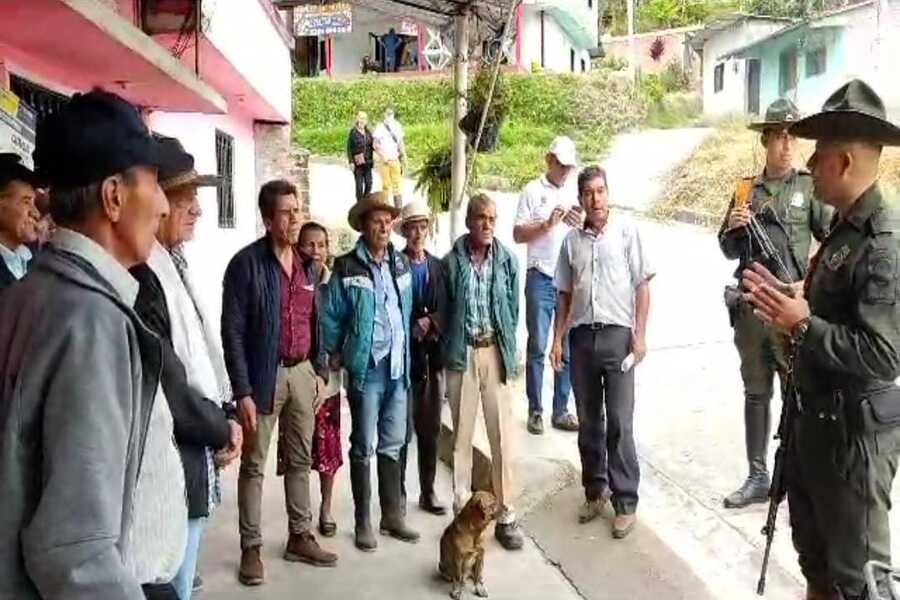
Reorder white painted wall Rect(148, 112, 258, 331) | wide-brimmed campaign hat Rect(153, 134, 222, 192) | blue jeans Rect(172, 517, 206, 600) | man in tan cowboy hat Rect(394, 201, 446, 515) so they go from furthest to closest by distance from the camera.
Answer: white painted wall Rect(148, 112, 258, 331), man in tan cowboy hat Rect(394, 201, 446, 515), blue jeans Rect(172, 517, 206, 600), wide-brimmed campaign hat Rect(153, 134, 222, 192)

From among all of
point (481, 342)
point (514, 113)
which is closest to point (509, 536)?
point (481, 342)

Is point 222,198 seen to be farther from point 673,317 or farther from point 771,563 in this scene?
point 771,563

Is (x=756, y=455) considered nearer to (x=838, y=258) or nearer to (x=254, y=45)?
(x=838, y=258)

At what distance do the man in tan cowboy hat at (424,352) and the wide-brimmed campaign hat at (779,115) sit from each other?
6.24ft

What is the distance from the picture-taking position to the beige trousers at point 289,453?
14.3 ft

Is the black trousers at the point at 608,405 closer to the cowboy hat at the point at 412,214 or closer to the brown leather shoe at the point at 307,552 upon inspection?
the cowboy hat at the point at 412,214

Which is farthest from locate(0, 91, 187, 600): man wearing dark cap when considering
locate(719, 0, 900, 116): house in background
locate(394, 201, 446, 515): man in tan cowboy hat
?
locate(719, 0, 900, 116): house in background

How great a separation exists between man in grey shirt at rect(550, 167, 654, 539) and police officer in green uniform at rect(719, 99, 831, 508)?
0.53 metres

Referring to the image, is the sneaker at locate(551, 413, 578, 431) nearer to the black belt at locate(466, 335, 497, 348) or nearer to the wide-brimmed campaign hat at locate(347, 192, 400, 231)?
the black belt at locate(466, 335, 497, 348)

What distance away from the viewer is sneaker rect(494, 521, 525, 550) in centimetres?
490

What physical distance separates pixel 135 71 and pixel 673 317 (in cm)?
803

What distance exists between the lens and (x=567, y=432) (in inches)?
259

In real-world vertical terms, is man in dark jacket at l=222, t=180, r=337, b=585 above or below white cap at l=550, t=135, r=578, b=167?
below

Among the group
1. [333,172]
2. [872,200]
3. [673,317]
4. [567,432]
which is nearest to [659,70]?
[333,172]
